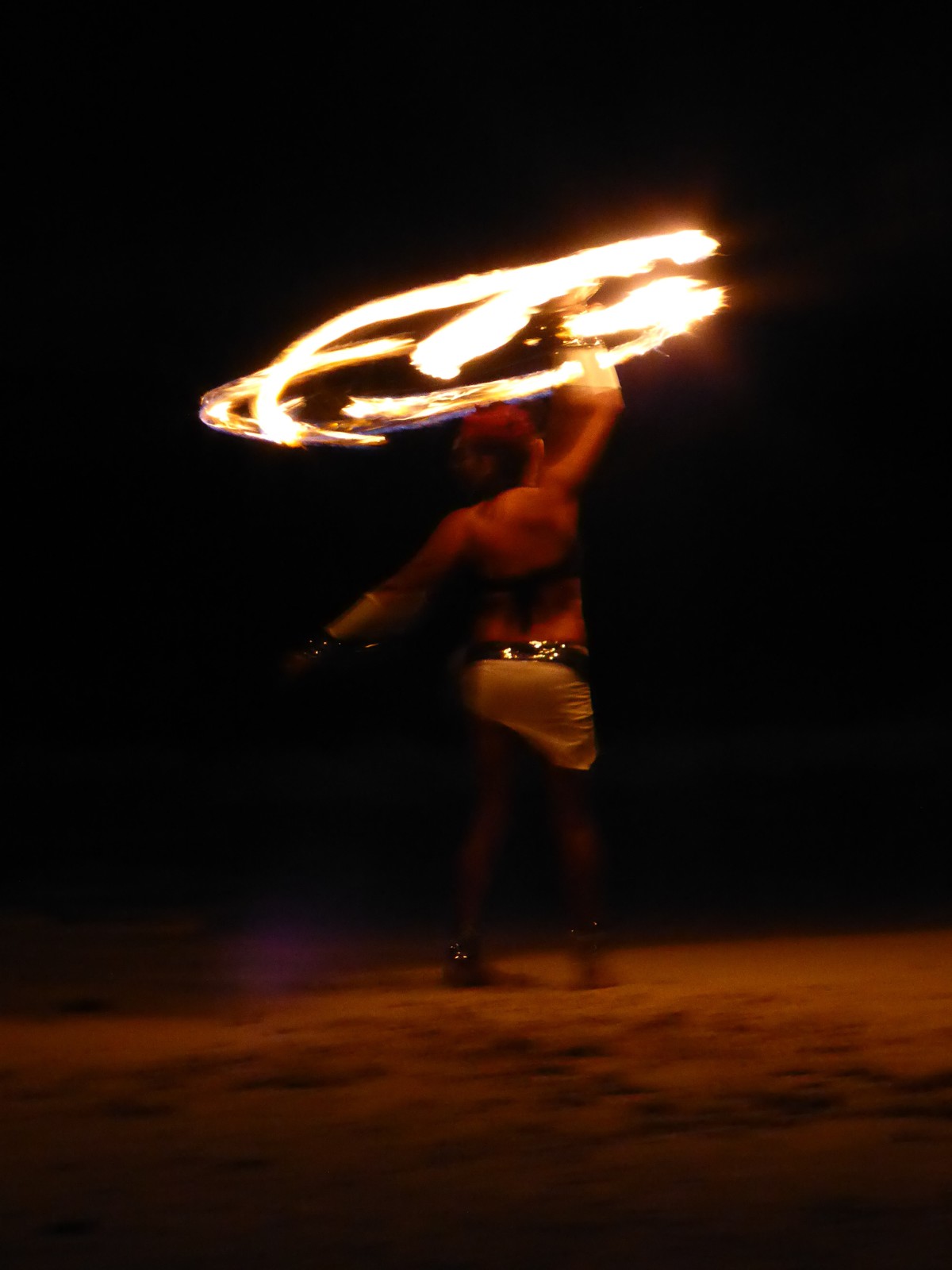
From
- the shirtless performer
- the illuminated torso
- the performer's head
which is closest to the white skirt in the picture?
the shirtless performer

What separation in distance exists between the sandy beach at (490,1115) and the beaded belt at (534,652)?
44.1 inches

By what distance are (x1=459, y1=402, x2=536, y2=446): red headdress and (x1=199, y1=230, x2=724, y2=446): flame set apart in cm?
19

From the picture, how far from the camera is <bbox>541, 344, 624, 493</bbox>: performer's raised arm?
6480 mm

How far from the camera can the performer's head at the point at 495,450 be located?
6586 mm

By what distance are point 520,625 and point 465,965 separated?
121cm

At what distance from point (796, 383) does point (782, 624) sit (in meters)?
2.71

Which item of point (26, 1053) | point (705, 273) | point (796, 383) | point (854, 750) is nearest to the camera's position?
point (26, 1053)

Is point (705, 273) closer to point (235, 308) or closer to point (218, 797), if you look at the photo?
point (218, 797)

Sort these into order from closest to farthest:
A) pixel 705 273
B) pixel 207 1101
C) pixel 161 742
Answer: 1. pixel 207 1101
2. pixel 705 273
3. pixel 161 742

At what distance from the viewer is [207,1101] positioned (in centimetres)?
483

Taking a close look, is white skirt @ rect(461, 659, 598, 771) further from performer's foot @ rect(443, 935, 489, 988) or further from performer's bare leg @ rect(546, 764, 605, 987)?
performer's foot @ rect(443, 935, 489, 988)

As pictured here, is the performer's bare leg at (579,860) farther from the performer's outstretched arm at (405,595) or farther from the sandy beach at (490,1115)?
the performer's outstretched arm at (405,595)

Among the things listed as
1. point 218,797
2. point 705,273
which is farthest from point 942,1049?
point 218,797

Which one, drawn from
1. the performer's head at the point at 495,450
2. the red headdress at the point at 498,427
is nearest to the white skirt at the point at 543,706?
the performer's head at the point at 495,450
